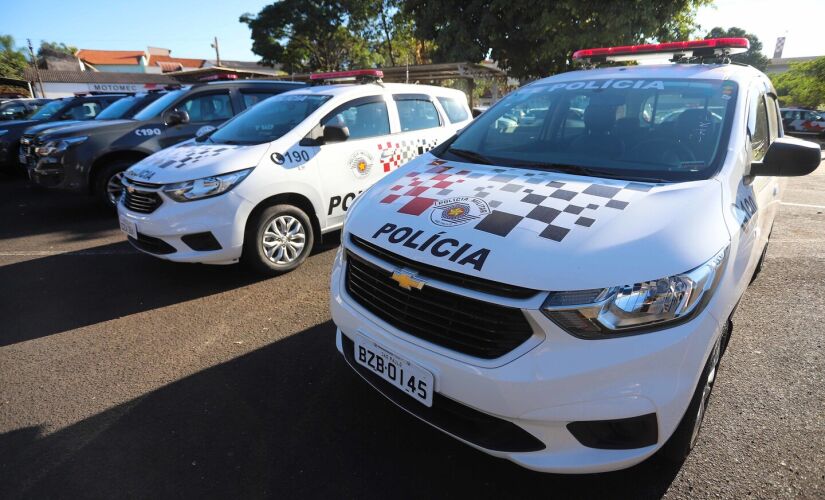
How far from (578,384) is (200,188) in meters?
3.39

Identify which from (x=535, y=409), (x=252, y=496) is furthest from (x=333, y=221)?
(x=535, y=409)

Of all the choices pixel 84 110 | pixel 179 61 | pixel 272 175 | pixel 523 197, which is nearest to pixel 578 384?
pixel 523 197

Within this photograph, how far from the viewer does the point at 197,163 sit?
393cm

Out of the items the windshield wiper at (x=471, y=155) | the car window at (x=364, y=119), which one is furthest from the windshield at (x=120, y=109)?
the windshield wiper at (x=471, y=155)

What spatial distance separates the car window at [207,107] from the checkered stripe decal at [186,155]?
2.58 meters

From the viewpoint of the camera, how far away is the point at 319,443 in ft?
7.29

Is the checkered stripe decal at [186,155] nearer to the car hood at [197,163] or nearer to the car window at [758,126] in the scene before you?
the car hood at [197,163]

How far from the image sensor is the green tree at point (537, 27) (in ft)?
36.7

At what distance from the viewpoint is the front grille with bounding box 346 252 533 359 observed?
1.64m

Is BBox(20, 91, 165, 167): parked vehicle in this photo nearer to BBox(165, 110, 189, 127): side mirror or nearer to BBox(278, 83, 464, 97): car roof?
BBox(165, 110, 189, 127): side mirror

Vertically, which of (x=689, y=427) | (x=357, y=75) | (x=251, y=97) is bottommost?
(x=689, y=427)

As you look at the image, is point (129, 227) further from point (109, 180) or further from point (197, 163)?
point (109, 180)

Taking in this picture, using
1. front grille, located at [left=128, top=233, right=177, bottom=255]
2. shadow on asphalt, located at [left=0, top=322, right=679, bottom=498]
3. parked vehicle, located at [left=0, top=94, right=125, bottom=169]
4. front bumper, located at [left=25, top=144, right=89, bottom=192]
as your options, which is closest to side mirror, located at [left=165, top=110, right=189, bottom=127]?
front bumper, located at [left=25, top=144, right=89, bottom=192]

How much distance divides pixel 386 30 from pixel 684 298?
27322mm
